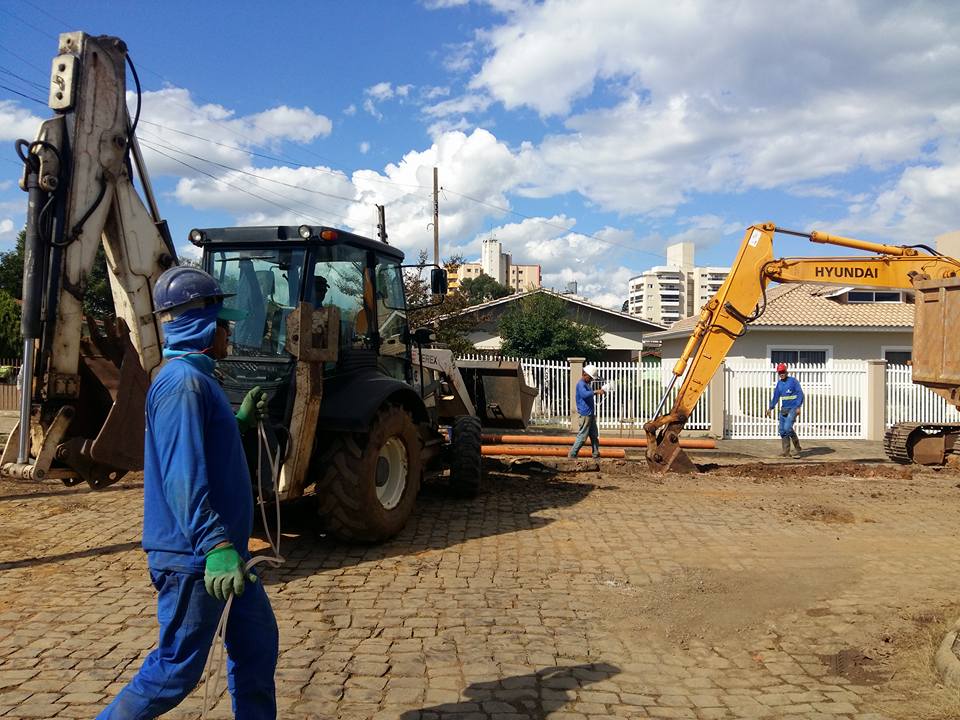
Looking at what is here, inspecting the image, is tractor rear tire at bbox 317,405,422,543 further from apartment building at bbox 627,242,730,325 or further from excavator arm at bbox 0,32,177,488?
apartment building at bbox 627,242,730,325

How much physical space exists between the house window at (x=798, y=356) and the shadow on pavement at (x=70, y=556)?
2446 centimetres

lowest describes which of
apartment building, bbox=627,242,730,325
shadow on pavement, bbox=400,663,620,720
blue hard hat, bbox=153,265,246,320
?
shadow on pavement, bbox=400,663,620,720

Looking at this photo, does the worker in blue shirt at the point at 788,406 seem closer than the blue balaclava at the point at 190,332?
No

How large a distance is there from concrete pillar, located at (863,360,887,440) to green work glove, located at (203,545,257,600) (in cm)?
1892

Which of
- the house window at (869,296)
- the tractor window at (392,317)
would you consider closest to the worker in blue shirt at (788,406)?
the tractor window at (392,317)

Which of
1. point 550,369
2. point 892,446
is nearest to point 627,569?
point 892,446

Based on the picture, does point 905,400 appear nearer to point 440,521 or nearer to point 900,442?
point 900,442

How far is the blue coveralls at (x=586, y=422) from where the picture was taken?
43.7 feet

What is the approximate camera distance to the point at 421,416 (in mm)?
7770

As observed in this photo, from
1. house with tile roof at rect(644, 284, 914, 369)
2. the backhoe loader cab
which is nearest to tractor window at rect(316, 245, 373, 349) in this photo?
the backhoe loader cab

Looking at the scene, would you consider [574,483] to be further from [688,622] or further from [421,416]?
[688,622]

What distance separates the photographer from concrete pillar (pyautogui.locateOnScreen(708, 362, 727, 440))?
19.0 meters

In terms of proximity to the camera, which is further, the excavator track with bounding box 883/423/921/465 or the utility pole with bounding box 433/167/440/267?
the utility pole with bounding box 433/167/440/267

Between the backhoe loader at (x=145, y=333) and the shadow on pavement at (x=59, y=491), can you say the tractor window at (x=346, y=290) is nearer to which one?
the backhoe loader at (x=145, y=333)
